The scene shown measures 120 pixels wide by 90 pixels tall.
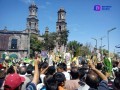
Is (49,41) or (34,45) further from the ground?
(49,41)

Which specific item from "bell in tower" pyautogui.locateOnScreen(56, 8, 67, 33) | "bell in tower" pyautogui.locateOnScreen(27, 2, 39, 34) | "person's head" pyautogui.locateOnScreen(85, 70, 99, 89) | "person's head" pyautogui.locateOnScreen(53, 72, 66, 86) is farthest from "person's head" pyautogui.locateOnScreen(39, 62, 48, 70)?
"bell in tower" pyautogui.locateOnScreen(56, 8, 67, 33)

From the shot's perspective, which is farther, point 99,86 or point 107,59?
point 107,59

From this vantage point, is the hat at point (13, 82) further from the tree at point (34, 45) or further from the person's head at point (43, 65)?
the tree at point (34, 45)

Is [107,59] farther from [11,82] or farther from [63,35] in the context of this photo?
[63,35]

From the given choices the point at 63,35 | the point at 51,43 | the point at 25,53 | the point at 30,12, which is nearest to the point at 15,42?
the point at 25,53

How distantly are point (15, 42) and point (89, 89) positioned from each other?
6518cm

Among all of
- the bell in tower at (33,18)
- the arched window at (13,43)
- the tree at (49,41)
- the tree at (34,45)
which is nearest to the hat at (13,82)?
the arched window at (13,43)

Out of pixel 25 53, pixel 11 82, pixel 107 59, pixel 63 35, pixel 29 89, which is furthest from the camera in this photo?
pixel 63 35

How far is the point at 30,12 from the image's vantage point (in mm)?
119188

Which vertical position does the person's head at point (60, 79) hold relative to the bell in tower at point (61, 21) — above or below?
below

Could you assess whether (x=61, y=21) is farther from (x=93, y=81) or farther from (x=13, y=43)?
(x=93, y=81)

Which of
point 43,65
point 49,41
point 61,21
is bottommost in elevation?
point 43,65

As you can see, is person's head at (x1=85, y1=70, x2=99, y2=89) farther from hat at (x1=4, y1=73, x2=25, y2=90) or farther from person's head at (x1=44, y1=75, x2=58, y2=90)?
hat at (x1=4, y1=73, x2=25, y2=90)

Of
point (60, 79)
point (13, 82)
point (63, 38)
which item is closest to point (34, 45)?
point (63, 38)
